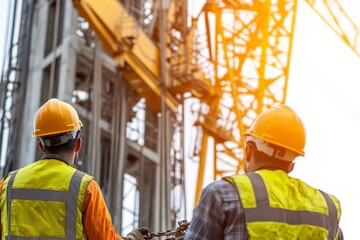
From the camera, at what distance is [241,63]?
26766mm

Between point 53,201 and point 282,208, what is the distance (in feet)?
3.89

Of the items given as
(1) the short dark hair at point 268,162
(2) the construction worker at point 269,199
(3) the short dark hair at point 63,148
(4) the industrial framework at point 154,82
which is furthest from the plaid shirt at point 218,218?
(4) the industrial framework at point 154,82

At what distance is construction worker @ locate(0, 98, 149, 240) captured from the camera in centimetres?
406

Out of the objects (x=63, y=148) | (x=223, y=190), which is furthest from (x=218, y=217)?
(x=63, y=148)

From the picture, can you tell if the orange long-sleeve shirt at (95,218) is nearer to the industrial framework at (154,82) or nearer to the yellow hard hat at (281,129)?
the yellow hard hat at (281,129)

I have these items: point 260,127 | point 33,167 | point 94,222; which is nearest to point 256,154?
point 260,127

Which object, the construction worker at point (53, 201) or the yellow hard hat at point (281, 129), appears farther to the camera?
the construction worker at point (53, 201)

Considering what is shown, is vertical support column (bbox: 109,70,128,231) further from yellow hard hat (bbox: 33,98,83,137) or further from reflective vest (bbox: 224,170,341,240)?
reflective vest (bbox: 224,170,341,240)

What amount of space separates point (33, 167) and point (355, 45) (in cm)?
2355

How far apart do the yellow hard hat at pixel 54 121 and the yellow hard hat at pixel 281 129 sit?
102cm

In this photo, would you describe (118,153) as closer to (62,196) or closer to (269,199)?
(62,196)

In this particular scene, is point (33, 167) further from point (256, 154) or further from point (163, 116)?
point (163, 116)

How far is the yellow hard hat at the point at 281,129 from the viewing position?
12.3ft

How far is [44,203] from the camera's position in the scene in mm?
4090
